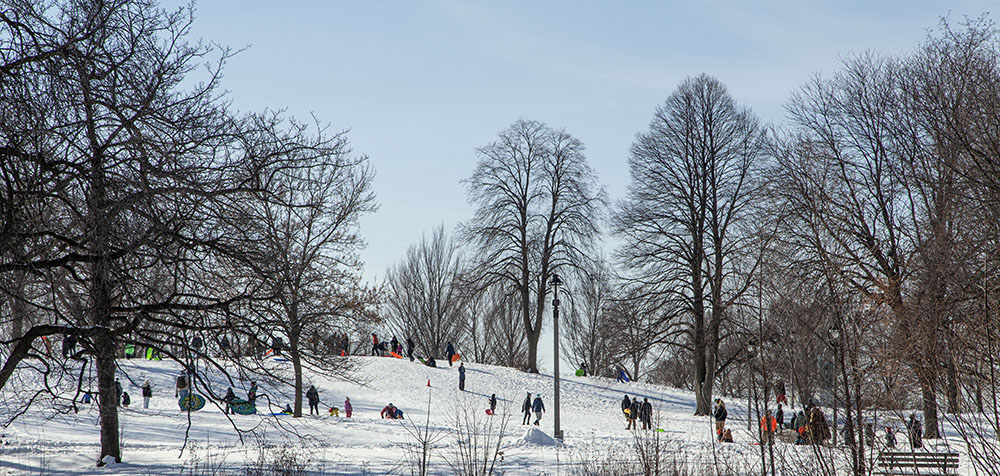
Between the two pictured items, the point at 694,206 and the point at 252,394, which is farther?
the point at 694,206

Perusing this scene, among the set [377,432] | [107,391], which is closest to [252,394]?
[107,391]

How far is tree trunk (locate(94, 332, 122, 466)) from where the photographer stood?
10.3m

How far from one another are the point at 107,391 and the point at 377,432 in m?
11.2

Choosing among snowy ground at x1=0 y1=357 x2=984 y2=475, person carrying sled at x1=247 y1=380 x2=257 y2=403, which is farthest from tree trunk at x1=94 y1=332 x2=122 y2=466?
person carrying sled at x1=247 y1=380 x2=257 y2=403

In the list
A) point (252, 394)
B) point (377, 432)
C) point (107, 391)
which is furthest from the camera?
point (377, 432)

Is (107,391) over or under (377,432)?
over

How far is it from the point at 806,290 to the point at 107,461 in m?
17.2

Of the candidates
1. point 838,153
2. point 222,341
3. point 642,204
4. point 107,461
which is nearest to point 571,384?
point 642,204

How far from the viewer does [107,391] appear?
43.2 feet

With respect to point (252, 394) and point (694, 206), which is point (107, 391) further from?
point (694, 206)

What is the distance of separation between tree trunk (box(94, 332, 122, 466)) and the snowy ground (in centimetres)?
38

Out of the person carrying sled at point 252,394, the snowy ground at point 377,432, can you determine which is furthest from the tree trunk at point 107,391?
the person carrying sled at point 252,394

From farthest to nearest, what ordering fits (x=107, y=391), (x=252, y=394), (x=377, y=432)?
(x=377, y=432), (x=107, y=391), (x=252, y=394)

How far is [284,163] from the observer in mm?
10344
